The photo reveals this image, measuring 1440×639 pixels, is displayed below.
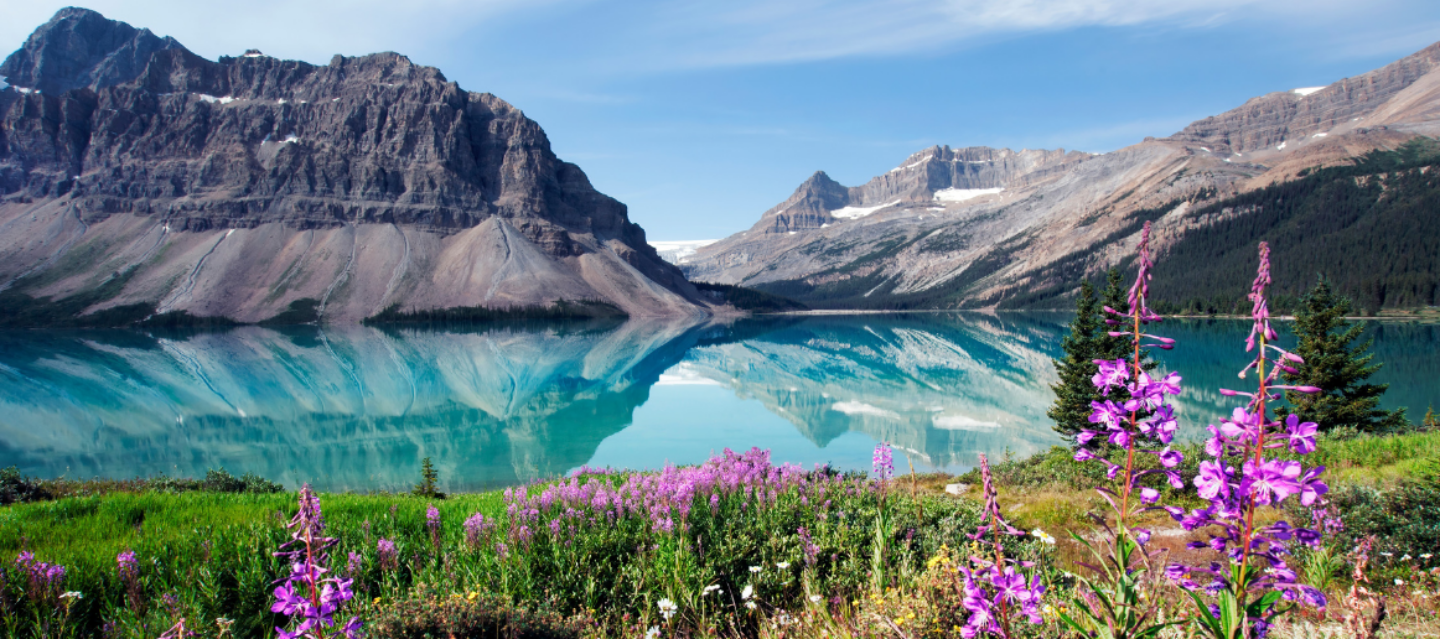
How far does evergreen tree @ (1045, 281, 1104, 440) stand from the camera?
822 inches

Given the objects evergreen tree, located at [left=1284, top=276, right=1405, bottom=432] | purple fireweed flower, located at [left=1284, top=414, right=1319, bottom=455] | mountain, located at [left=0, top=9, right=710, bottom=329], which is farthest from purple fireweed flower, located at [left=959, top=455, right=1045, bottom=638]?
mountain, located at [left=0, top=9, right=710, bottom=329]

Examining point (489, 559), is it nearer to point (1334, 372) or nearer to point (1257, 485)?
point (1257, 485)

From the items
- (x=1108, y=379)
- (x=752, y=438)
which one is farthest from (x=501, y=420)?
(x=1108, y=379)

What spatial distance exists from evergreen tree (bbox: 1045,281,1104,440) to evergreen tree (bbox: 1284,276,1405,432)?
6.05 m

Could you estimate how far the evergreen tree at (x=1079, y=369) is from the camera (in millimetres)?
20891

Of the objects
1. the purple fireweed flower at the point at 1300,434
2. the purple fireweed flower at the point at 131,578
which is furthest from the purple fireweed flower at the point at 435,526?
the purple fireweed flower at the point at 1300,434

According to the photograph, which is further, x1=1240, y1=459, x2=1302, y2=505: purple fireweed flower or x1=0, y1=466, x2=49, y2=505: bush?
x1=0, y1=466, x2=49, y2=505: bush

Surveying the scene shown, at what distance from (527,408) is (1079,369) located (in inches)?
1212

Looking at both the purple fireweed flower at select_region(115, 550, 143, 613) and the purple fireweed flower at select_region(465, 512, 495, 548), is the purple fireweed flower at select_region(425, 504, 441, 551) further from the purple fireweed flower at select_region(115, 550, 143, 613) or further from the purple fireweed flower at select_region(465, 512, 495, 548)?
the purple fireweed flower at select_region(115, 550, 143, 613)

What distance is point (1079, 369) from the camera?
829 inches

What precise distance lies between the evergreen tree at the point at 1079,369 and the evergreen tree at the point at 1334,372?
6.05m

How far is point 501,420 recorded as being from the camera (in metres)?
35.9

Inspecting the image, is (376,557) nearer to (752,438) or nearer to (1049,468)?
(1049,468)

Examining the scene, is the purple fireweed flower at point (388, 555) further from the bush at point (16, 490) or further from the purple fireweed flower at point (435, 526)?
the bush at point (16, 490)
